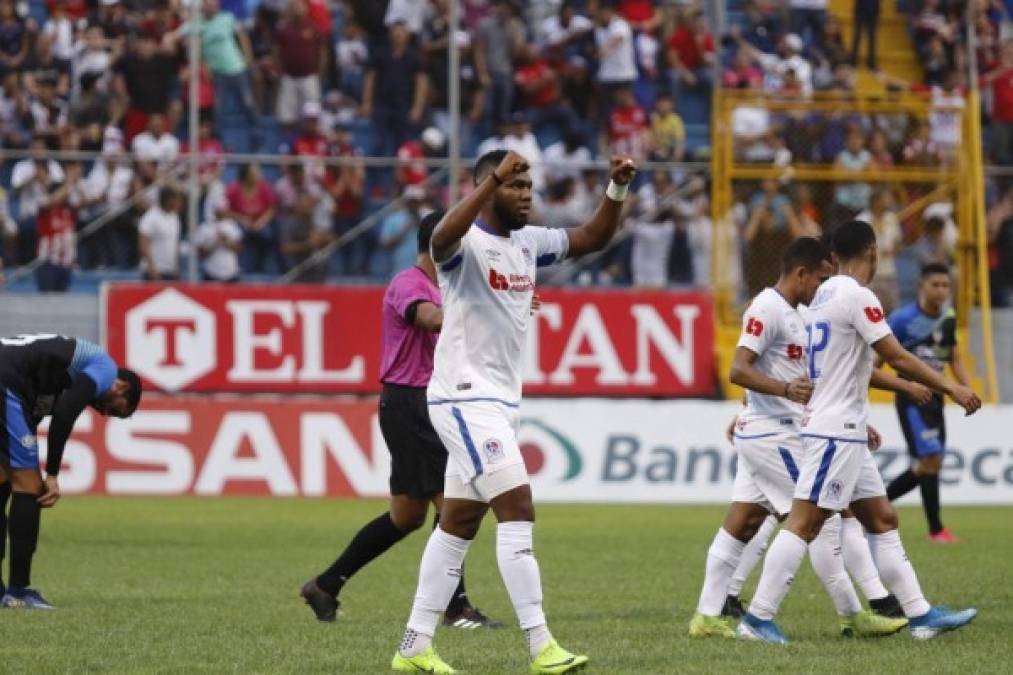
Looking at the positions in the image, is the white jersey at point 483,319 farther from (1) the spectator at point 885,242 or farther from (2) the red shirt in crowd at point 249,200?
(1) the spectator at point 885,242

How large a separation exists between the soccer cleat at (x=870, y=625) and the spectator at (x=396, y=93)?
15.4 metres

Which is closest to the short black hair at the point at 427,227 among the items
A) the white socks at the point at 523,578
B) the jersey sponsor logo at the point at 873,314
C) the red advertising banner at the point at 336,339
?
the jersey sponsor logo at the point at 873,314

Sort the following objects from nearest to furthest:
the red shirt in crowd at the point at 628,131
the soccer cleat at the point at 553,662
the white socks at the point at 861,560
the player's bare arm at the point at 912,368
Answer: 1. the soccer cleat at the point at 553,662
2. the player's bare arm at the point at 912,368
3. the white socks at the point at 861,560
4. the red shirt in crowd at the point at 628,131

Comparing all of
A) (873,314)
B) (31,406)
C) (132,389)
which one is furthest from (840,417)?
(31,406)

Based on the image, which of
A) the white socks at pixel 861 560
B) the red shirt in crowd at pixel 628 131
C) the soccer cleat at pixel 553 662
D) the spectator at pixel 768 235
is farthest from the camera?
the red shirt in crowd at pixel 628 131

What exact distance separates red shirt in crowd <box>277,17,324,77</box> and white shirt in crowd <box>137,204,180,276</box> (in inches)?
129

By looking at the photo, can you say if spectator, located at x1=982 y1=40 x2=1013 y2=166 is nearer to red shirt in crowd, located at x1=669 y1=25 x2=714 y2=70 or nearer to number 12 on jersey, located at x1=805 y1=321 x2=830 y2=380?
red shirt in crowd, located at x1=669 y1=25 x2=714 y2=70

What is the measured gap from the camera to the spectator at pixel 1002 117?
84.3ft

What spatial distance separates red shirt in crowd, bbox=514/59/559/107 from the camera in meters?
25.7

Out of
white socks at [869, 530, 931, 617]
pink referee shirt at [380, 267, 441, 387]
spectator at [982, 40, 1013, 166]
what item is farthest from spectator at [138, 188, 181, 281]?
white socks at [869, 530, 931, 617]

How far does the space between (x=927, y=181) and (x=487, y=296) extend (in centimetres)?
1753

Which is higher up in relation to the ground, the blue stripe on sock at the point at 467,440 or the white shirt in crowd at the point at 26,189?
the white shirt in crowd at the point at 26,189

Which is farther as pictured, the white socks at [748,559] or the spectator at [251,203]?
the spectator at [251,203]

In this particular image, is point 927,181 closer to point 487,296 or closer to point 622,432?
point 622,432
